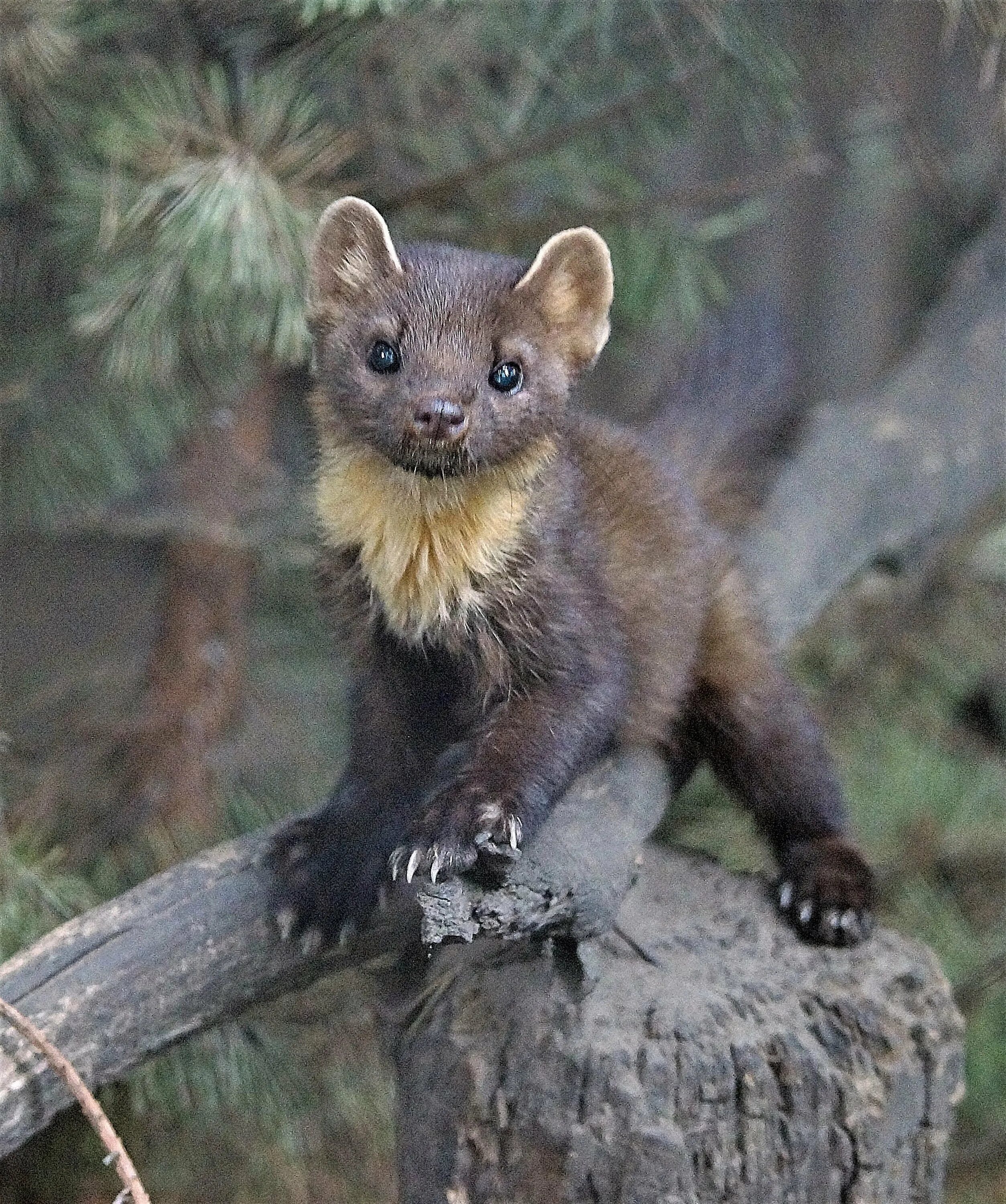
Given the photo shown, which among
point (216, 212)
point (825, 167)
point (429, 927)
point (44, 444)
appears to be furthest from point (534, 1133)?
point (825, 167)

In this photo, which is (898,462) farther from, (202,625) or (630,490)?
(202,625)

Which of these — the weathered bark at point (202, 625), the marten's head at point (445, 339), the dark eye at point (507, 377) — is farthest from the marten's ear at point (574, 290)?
the weathered bark at point (202, 625)

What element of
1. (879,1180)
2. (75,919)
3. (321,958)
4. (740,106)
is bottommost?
(879,1180)

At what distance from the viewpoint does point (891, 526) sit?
3668 mm

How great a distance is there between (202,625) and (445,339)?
154 centimetres

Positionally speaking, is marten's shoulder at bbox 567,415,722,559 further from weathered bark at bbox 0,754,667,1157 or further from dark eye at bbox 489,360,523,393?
weathered bark at bbox 0,754,667,1157

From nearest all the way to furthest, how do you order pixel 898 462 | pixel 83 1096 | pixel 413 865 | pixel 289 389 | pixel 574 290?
pixel 83 1096 < pixel 413 865 < pixel 574 290 < pixel 898 462 < pixel 289 389

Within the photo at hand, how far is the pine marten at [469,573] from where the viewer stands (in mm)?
2346

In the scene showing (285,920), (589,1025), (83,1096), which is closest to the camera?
(83,1096)

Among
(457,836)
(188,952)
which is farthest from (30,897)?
(457,836)

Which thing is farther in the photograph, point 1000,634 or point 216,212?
point 1000,634

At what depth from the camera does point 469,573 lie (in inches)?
97.7

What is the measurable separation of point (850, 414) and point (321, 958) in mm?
1946

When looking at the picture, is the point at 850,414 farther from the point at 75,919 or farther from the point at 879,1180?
the point at 75,919
